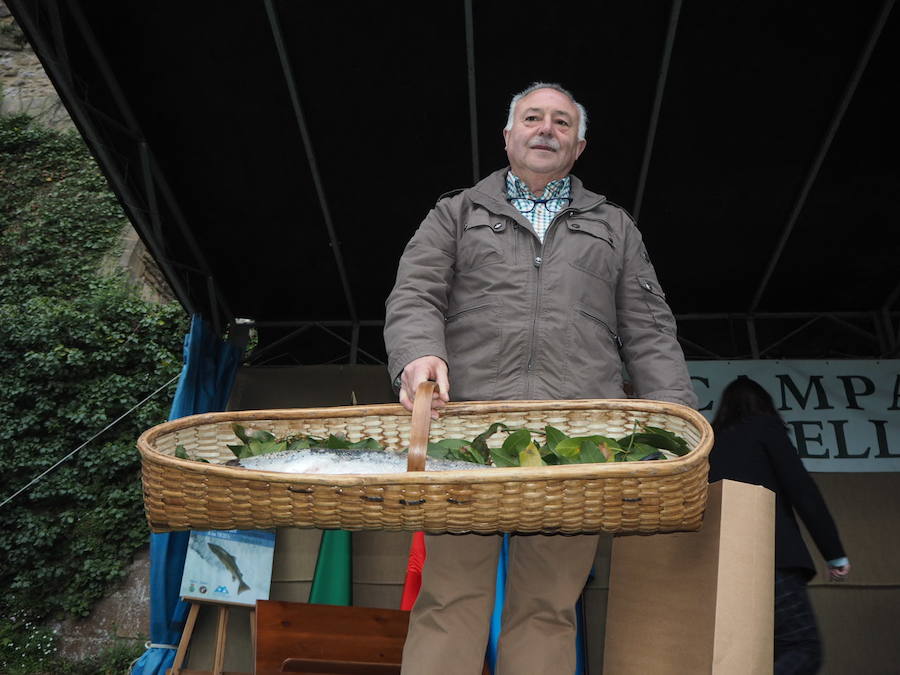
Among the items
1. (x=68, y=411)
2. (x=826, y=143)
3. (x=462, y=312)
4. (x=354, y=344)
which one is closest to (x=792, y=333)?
(x=826, y=143)

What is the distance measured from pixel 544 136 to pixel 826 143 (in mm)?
2216

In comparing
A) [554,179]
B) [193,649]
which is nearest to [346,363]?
[193,649]

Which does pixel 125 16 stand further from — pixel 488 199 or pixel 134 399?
pixel 134 399

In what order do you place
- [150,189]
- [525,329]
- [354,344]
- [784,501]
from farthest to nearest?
1. [354,344]
2. [150,189]
3. [784,501]
4. [525,329]

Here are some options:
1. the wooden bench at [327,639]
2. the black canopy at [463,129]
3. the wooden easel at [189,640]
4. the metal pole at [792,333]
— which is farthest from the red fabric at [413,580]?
the metal pole at [792,333]

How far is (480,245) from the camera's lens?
1719mm

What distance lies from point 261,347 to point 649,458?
11.9 feet

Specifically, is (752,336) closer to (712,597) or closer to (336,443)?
(712,597)

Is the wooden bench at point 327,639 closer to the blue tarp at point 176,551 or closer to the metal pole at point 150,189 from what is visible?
the blue tarp at point 176,551

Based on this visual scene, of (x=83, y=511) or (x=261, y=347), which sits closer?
(x=261, y=347)

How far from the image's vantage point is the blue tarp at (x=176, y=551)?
336cm

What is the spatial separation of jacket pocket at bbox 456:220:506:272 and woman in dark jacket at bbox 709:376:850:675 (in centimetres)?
108

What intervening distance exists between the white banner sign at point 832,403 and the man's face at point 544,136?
272 centimetres

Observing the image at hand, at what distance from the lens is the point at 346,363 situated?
474 cm
